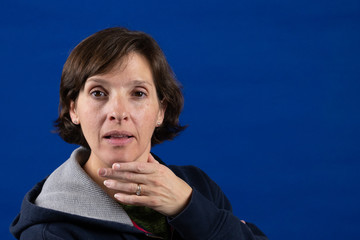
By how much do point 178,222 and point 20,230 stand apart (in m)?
0.49

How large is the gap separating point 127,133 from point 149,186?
19 cm

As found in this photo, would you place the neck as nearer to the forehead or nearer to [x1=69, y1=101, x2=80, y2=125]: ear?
[x1=69, y1=101, x2=80, y2=125]: ear

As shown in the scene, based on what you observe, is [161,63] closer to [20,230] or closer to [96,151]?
[96,151]

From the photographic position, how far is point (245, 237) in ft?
5.41

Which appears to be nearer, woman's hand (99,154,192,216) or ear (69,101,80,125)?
woman's hand (99,154,192,216)

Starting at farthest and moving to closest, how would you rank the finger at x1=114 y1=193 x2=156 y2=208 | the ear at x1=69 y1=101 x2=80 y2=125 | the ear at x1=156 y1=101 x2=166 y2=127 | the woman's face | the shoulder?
the shoulder < the ear at x1=156 y1=101 x2=166 y2=127 < the ear at x1=69 y1=101 x2=80 y2=125 < the woman's face < the finger at x1=114 y1=193 x2=156 y2=208

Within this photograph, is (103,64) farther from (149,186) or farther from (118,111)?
(149,186)

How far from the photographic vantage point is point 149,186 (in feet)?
4.66

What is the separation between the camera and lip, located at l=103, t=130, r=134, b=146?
1.47 metres

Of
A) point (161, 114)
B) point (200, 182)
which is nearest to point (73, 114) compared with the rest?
point (161, 114)

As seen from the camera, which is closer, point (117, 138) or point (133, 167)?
point (133, 167)

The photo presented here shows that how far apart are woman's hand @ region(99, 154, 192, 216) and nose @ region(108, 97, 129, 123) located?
153 mm

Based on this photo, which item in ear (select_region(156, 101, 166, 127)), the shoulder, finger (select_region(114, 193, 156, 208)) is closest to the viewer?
finger (select_region(114, 193, 156, 208))

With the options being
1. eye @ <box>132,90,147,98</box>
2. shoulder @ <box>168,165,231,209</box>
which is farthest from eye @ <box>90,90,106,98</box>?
shoulder @ <box>168,165,231,209</box>
